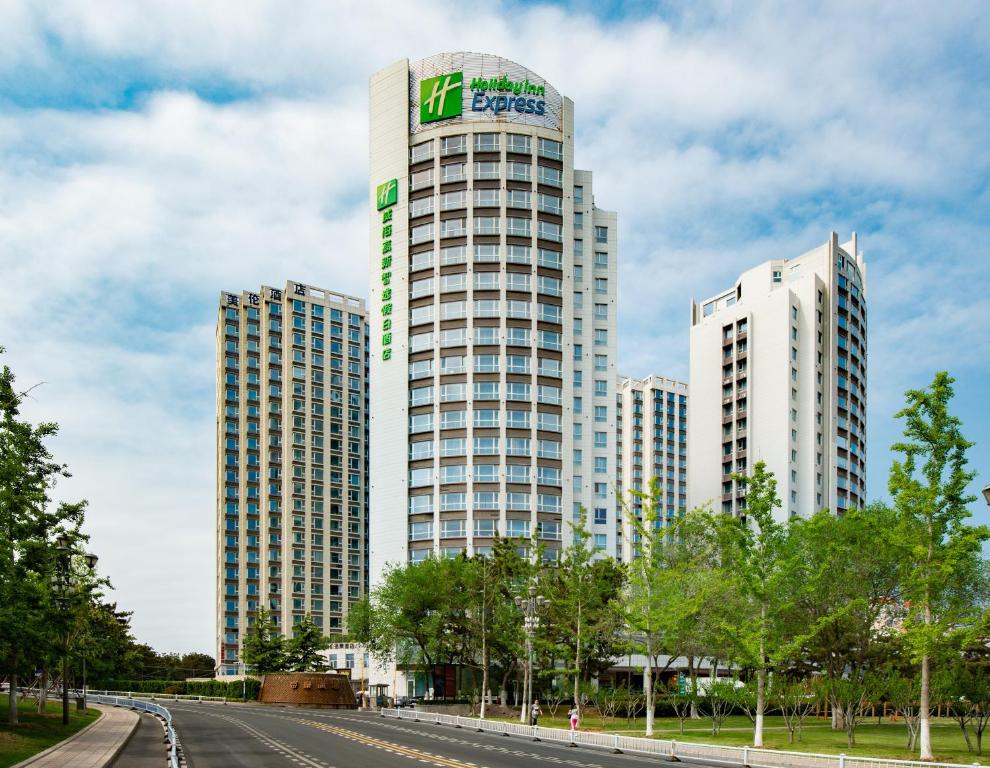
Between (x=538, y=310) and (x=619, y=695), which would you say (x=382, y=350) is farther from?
(x=619, y=695)

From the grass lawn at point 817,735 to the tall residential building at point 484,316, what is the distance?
38047 millimetres

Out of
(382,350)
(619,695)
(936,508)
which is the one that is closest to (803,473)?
(382,350)

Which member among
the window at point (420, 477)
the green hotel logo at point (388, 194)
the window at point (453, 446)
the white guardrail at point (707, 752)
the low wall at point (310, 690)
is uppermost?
the green hotel logo at point (388, 194)

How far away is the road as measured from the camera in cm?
3572

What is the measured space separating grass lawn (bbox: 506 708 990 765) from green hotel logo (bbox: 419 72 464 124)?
70.4 metres

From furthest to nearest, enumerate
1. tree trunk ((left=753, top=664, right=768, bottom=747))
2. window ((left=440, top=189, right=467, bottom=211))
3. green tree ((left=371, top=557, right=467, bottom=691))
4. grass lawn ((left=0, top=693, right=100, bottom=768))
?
1. window ((left=440, top=189, right=467, bottom=211))
2. green tree ((left=371, top=557, right=467, bottom=691))
3. tree trunk ((left=753, top=664, right=768, bottom=747))
4. grass lawn ((left=0, top=693, right=100, bottom=768))

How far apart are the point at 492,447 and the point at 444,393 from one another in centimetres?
795

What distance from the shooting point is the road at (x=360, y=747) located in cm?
3572

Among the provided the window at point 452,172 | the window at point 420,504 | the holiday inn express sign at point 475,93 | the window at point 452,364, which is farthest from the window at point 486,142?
the window at point 420,504

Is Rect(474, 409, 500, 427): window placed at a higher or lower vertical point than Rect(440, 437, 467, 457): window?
higher

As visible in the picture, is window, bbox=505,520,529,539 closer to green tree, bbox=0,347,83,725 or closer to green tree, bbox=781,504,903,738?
green tree, bbox=781,504,903,738

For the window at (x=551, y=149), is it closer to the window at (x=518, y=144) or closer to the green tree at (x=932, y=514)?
the window at (x=518, y=144)

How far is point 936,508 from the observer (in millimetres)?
43531

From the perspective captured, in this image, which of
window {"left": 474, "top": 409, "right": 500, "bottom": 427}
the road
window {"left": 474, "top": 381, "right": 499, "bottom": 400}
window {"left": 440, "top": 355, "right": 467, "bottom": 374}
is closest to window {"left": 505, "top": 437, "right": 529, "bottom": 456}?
window {"left": 474, "top": 409, "right": 500, "bottom": 427}
